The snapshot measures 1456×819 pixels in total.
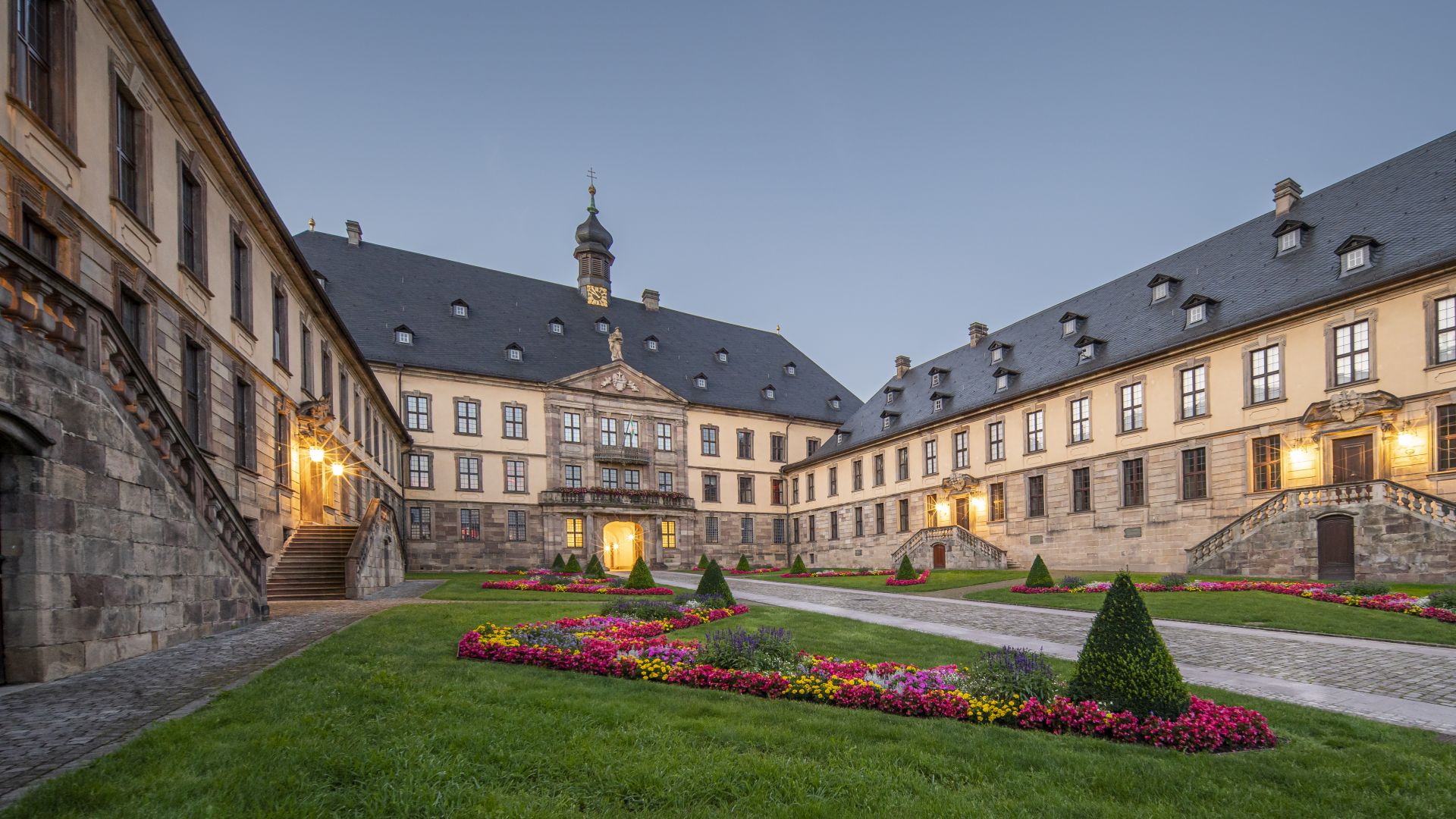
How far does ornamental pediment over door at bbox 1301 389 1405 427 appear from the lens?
76.1 ft

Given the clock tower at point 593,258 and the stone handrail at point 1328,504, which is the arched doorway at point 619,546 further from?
the stone handrail at point 1328,504

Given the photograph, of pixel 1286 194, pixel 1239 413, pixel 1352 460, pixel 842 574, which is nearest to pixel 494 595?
pixel 842 574

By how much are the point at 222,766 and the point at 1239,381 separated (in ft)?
108

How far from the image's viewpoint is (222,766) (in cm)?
512

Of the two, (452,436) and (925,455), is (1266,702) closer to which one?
(925,455)

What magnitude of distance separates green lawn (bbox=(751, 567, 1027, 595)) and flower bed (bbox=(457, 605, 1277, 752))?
17.9 meters

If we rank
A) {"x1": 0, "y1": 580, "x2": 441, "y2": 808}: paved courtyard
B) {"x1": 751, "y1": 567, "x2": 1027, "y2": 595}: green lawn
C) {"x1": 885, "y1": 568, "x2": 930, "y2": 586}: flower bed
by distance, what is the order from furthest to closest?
{"x1": 885, "y1": 568, "x2": 930, "y2": 586}: flower bed, {"x1": 751, "y1": 567, "x2": 1027, "y2": 595}: green lawn, {"x1": 0, "y1": 580, "x2": 441, "y2": 808}: paved courtyard

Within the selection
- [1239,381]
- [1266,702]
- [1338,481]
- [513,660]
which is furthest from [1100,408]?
[513,660]

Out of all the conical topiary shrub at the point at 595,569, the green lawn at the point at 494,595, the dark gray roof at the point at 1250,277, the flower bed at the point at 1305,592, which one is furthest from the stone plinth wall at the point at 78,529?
the dark gray roof at the point at 1250,277

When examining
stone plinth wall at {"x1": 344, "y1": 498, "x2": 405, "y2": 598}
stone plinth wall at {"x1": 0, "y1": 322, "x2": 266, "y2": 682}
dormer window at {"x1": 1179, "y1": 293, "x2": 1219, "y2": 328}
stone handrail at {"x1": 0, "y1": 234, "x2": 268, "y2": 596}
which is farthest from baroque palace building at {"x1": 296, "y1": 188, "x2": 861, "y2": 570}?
stone plinth wall at {"x1": 0, "y1": 322, "x2": 266, "y2": 682}

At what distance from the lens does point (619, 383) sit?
5047 centimetres

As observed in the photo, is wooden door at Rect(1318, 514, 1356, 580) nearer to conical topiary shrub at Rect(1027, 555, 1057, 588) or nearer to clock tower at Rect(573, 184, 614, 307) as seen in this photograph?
conical topiary shrub at Rect(1027, 555, 1057, 588)

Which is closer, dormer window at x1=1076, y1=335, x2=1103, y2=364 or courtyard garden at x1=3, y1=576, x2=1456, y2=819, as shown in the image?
courtyard garden at x1=3, y1=576, x2=1456, y2=819

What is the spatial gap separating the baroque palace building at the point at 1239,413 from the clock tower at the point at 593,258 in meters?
26.1
